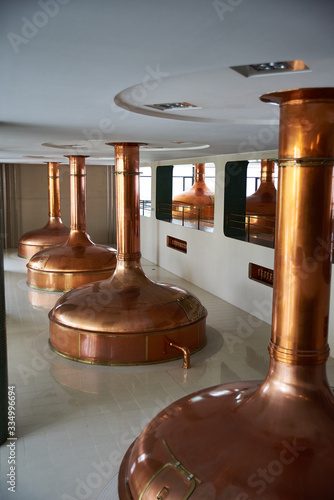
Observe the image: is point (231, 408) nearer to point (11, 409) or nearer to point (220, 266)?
point (11, 409)

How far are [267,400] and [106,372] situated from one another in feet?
11.4

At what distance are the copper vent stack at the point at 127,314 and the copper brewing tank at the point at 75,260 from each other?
3297 mm

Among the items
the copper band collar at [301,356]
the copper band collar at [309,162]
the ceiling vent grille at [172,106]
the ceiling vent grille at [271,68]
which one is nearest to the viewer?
the ceiling vent grille at [271,68]

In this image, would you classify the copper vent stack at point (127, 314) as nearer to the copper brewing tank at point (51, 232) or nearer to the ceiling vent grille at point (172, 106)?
the ceiling vent grille at point (172, 106)

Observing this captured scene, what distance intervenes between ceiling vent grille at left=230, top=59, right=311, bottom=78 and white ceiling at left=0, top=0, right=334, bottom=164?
75 millimetres

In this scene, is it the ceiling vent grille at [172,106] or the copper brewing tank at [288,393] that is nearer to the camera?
the copper brewing tank at [288,393]

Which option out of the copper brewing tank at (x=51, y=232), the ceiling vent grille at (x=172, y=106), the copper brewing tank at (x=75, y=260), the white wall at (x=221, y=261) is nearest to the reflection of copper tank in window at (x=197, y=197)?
the white wall at (x=221, y=261)

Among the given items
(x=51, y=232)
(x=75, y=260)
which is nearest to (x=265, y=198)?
(x=75, y=260)

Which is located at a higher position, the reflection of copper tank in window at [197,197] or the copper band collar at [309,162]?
the copper band collar at [309,162]

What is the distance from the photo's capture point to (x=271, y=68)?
2.85 meters

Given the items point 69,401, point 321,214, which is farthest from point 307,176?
point 69,401

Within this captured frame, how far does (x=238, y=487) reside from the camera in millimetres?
3350

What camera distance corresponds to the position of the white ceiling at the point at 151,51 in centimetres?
177

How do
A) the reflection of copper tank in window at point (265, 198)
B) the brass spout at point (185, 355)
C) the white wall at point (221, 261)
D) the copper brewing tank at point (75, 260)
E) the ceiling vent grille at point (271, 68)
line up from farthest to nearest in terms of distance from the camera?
the reflection of copper tank in window at point (265, 198) < the copper brewing tank at point (75, 260) < the white wall at point (221, 261) < the brass spout at point (185, 355) < the ceiling vent grille at point (271, 68)
